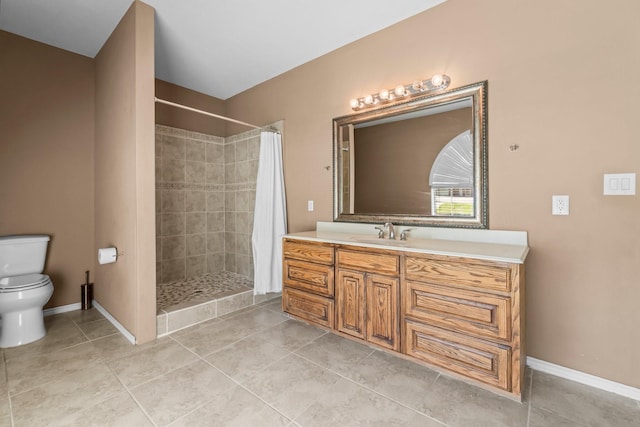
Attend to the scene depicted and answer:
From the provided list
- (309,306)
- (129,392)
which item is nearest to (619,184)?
(309,306)

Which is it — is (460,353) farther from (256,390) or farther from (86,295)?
(86,295)

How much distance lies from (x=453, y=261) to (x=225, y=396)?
1470 millimetres

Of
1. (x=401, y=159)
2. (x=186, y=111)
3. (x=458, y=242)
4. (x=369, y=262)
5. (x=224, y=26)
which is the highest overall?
(x=224, y=26)

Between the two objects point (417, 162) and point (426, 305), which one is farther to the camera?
point (417, 162)

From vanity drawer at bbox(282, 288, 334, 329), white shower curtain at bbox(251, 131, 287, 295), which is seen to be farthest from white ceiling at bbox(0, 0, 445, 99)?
vanity drawer at bbox(282, 288, 334, 329)

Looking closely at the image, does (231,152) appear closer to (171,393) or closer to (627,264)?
(171,393)

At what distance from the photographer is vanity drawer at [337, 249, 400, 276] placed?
190cm

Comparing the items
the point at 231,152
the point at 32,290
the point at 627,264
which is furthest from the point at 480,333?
the point at 231,152

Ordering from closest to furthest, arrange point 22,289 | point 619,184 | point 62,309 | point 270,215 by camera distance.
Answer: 1. point 619,184
2. point 22,289
3. point 62,309
4. point 270,215

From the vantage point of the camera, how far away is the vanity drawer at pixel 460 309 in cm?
152

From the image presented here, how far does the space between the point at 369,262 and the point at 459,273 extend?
586mm

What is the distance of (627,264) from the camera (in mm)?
1556

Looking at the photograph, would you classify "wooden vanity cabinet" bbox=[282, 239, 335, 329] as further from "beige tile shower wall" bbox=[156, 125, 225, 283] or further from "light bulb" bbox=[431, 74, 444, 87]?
"beige tile shower wall" bbox=[156, 125, 225, 283]

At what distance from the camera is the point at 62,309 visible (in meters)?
2.82
